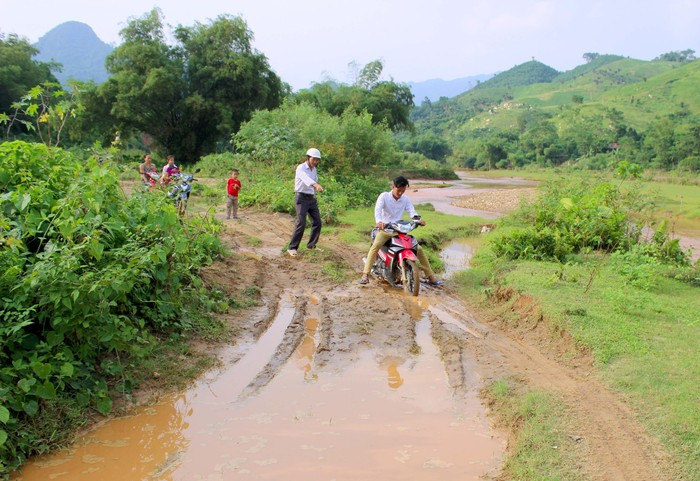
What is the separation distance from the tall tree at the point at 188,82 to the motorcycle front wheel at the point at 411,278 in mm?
27150

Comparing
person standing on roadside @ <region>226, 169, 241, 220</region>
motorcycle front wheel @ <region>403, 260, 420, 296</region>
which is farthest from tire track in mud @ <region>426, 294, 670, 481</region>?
person standing on roadside @ <region>226, 169, 241, 220</region>

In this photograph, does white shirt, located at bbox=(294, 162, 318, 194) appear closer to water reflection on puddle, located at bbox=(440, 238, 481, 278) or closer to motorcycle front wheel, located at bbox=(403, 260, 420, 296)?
motorcycle front wheel, located at bbox=(403, 260, 420, 296)

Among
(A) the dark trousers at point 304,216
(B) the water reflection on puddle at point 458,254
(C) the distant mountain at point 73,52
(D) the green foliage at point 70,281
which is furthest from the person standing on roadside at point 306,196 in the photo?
(C) the distant mountain at point 73,52

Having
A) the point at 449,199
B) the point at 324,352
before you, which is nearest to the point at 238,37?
the point at 449,199

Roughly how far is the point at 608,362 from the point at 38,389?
15.8ft

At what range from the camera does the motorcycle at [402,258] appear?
774 centimetres

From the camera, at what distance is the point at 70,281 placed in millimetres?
4051

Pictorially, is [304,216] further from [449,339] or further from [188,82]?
[188,82]

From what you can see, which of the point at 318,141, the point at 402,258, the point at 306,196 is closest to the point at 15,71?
the point at 318,141

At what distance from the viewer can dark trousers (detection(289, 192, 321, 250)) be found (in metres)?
9.43

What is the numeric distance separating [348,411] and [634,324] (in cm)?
355

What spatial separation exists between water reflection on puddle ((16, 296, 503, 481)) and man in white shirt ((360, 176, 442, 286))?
3.00m

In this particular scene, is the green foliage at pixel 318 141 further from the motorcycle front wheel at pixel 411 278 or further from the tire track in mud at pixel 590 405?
the tire track in mud at pixel 590 405

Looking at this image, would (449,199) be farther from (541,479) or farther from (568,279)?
(541,479)
